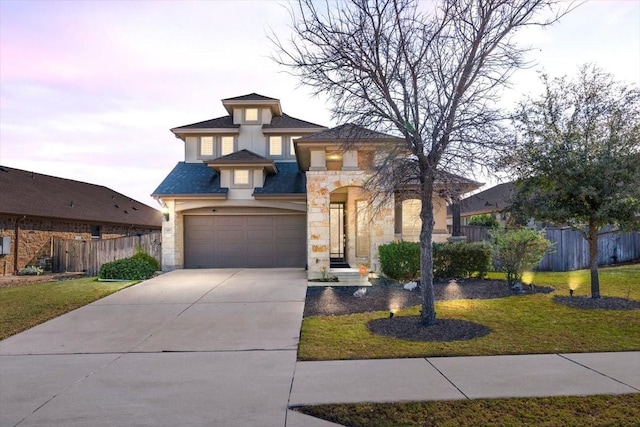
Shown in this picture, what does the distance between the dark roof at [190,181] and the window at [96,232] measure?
7.13 metres

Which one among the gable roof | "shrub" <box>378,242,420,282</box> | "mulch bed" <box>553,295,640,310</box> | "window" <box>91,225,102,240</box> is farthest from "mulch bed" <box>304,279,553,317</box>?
"window" <box>91,225,102,240</box>

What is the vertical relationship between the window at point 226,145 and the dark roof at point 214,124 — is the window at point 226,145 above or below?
below

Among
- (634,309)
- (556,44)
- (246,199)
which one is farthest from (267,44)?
(246,199)

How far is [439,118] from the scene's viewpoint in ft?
23.7

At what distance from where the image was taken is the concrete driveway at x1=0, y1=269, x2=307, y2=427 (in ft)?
13.4

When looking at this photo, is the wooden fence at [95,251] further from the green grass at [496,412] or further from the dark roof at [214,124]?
the green grass at [496,412]

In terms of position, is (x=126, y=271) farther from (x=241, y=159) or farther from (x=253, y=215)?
(x=241, y=159)

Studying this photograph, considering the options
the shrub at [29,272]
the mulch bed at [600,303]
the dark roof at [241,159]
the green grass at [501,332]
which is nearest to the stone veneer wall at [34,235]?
the shrub at [29,272]

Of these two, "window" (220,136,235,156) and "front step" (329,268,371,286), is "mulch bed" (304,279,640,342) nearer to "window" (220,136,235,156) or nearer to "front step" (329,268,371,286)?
"front step" (329,268,371,286)

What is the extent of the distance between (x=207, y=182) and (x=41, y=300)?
28.3 feet

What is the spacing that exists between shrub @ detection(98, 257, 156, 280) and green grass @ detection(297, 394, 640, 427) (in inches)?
465

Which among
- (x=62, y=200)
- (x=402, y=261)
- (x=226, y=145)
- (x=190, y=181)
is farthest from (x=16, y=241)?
(x=402, y=261)

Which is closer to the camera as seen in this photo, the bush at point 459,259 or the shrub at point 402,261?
the shrub at point 402,261

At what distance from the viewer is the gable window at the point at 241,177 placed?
17.7 meters
